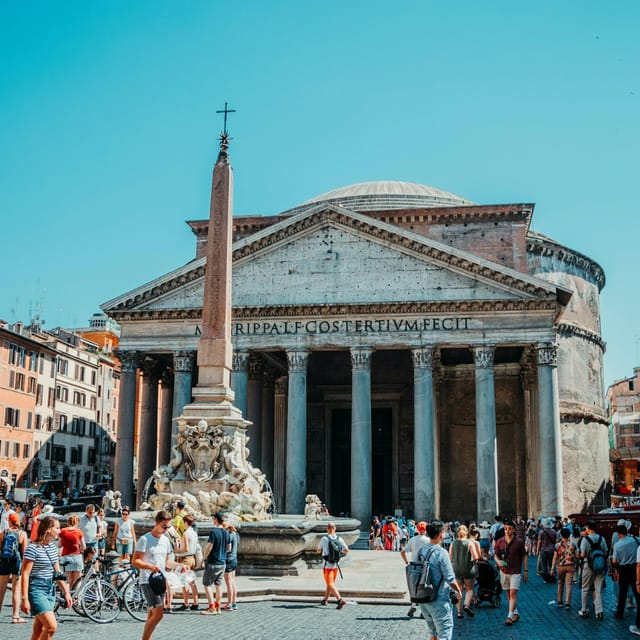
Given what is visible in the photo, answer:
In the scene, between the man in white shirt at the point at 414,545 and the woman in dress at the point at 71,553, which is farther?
the woman in dress at the point at 71,553

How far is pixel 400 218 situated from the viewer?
35.5m

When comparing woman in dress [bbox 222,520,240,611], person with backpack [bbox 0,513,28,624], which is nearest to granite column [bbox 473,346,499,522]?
woman in dress [bbox 222,520,240,611]

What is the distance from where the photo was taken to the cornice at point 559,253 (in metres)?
38.9

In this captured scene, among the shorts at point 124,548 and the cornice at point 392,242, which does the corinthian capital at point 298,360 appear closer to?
the cornice at point 392,242

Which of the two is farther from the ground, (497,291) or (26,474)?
(497,291)

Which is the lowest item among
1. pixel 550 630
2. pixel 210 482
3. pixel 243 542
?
pixel 550 630

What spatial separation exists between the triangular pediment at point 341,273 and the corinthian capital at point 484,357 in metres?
1.64

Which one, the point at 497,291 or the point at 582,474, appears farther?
the point at 582,474

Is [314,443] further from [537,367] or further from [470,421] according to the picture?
[537,367]

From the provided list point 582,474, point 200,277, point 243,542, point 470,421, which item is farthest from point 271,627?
point 582,474

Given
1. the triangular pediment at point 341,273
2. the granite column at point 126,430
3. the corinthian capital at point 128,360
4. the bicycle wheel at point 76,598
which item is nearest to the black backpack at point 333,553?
the bicycle wheel at point 76,598

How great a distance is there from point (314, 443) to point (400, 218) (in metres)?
10.1

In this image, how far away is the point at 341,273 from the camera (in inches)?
1107

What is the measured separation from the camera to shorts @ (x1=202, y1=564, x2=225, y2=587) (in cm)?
914
